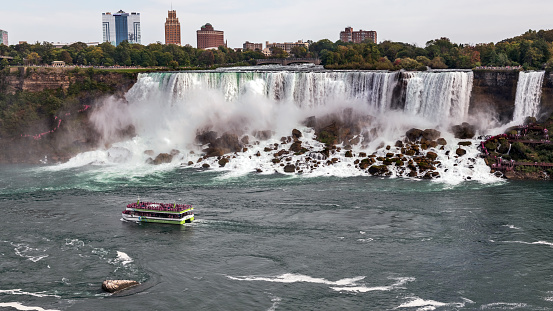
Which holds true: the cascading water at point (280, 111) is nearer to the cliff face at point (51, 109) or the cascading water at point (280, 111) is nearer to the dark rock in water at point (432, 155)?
the dark rock in water at point (432, 155)

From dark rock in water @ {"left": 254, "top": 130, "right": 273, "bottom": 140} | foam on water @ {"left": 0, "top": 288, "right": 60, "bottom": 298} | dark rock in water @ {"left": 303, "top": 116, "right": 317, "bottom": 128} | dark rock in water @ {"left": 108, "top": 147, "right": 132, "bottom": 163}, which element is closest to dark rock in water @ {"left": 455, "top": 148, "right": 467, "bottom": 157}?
dark rock in water @ {"left": 303, "top": 116, "right": 317, "bottom": 128}

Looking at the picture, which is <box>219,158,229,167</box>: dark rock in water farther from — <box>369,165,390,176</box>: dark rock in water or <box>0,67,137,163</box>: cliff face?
<box>0,67,137,163</box>: cliff face

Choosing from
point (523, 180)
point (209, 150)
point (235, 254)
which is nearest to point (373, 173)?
point (523, 180)

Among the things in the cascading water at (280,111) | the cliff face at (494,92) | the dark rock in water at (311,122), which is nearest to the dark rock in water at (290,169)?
the cascading water at (280,111)

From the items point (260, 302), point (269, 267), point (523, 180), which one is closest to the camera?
point (260, 302)

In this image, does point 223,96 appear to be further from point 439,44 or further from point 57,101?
point 439,44

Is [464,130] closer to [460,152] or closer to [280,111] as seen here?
[460,152]
